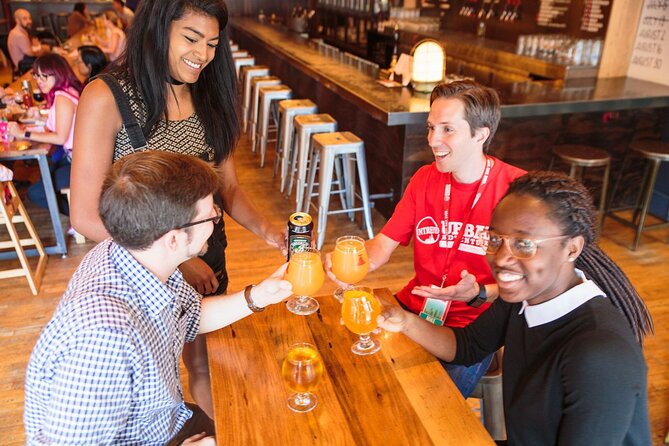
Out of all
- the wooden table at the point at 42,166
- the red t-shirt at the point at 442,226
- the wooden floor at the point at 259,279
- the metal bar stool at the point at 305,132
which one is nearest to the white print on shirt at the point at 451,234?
the red t-shirt at the point at 442,226

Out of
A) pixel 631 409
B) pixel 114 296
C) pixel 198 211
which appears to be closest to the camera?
pixel 631 409

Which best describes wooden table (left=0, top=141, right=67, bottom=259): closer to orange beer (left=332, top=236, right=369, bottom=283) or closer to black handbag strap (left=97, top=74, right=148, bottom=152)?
black handbag strap (left=97, top=74, right=148, bottom=152)

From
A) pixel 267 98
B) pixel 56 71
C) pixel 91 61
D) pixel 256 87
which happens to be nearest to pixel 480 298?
pixel 56 71

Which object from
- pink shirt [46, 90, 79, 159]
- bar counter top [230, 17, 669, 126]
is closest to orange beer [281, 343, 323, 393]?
bar counter top [230, 17, 669, 126]

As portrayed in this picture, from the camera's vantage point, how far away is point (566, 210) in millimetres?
1254

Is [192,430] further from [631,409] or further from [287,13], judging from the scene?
[287,13]

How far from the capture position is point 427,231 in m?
2.09

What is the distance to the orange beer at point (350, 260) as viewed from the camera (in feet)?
5.73

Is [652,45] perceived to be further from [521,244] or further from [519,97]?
[521,244]

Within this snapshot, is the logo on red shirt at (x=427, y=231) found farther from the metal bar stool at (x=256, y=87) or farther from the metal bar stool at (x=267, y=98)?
the metal bar stool at (x=256, y=87)

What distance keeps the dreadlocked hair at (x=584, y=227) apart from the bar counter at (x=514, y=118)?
2.23 metres

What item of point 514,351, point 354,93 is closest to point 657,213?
point 354,93

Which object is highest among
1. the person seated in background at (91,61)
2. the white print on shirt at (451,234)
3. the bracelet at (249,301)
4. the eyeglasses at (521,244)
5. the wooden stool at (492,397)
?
the eyeglasses at (521,244)

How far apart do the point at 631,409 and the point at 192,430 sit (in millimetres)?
1214
